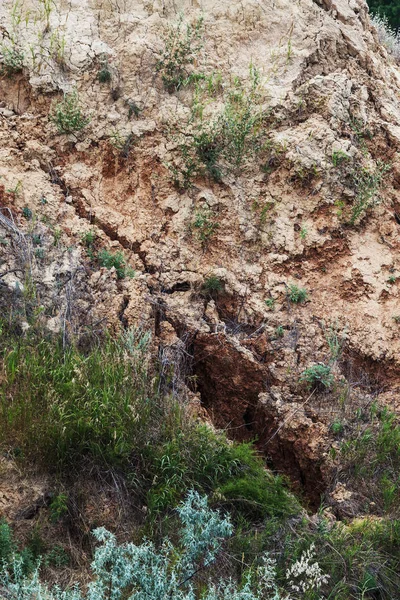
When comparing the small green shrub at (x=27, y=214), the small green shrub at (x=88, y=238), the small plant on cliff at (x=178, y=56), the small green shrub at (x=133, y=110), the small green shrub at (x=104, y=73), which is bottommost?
the small green shrub at (x=27, y=214)

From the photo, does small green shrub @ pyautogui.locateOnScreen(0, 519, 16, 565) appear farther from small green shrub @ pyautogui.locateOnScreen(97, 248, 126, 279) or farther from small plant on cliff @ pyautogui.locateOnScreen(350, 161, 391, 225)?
small plant on cliff @ pyautogui.locateOnScreen(350, 161, 391, 225)

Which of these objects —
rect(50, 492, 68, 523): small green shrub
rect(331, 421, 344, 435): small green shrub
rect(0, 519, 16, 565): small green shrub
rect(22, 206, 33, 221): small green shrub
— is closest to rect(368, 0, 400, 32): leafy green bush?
rect(22, 206, 33, 221): small green shrub

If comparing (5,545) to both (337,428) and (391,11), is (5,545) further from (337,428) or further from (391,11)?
(391,11)

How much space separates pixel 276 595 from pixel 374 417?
1772 mm

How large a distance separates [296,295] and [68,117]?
2.34 metres

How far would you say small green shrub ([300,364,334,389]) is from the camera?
4.70 meters

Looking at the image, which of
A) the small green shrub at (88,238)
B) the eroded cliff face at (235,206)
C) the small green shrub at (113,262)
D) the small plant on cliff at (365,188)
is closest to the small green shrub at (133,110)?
the eroded cliff face at (235,206)

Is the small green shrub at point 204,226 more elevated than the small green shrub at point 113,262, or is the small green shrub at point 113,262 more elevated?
the small green shrub at point 204,226

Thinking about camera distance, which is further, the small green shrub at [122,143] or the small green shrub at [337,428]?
the small green shrub at [122,143]

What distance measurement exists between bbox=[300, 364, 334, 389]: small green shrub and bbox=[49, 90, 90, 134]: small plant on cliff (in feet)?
8.85

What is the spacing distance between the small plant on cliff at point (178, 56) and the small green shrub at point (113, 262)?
68.5 inches

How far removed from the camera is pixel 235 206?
17.7 feet

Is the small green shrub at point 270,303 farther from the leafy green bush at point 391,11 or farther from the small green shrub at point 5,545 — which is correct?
the leafy green bush at point 391,11

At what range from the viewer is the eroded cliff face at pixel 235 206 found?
186 inches
